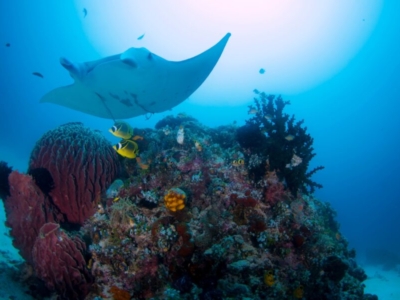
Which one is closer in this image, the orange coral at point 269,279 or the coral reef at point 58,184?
the orange coral at point 269,279

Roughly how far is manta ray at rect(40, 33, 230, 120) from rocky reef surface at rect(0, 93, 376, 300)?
1.62m

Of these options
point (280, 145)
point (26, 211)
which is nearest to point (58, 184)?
point (26, 211)

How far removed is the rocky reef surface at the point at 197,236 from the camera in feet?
11.2

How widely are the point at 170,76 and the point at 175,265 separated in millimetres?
4341

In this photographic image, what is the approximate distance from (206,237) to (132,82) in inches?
149

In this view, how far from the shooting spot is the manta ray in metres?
5.06

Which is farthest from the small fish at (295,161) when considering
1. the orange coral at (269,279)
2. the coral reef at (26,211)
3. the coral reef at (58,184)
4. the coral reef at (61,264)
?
the coral reef at (26,211)

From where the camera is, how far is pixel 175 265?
138 inches

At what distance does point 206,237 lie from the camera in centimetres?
361

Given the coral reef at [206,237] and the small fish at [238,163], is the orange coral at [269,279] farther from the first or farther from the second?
the small fish at [238,163]

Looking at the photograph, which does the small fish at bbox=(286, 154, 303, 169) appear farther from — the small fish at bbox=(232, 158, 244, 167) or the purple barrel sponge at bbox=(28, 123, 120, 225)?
the purple barrel sponge at bbox=(28, 123, 120, 225)

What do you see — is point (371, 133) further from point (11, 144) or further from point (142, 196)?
point (11, 144)

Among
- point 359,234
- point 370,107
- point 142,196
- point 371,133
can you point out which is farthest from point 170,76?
point 371,133

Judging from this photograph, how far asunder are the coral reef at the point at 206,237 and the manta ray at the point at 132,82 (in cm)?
174
